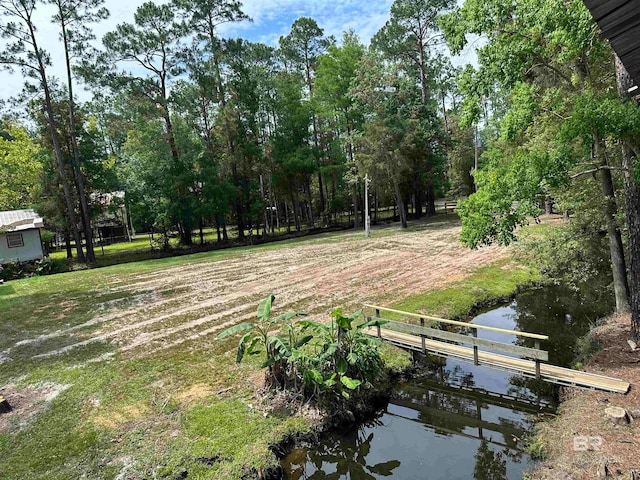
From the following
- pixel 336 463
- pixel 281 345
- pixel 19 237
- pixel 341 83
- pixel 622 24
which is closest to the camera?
pixel 622 24

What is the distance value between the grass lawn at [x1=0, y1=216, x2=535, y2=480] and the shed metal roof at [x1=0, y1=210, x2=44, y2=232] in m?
5.26

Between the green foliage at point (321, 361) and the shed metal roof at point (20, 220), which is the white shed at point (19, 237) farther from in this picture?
the green foliage at point (321, 361)

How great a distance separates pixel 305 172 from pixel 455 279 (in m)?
23.9

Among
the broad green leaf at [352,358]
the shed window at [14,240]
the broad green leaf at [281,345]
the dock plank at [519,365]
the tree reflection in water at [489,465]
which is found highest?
the shed window at [14,240]

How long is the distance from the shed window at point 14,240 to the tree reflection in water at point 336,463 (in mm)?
26899

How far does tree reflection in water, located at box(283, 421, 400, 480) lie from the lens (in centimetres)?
616

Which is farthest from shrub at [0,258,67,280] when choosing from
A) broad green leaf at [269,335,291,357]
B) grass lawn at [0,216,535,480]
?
broad green leaf at [269,335,291,357]

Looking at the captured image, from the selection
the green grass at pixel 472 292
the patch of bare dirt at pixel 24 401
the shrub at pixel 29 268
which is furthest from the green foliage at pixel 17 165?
the green grass at pixel 472 292

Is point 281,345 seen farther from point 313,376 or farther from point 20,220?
point 20,220

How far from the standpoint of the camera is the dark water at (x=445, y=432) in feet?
20.4

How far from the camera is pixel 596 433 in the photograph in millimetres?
5785

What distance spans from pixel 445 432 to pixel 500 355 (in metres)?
2.35

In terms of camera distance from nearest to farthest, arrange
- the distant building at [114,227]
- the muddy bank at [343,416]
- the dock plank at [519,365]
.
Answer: the muddy bank at [343,416], the dock plank at [519,365], the distant building at [114,227]

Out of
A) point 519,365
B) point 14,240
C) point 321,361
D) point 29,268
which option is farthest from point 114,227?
point 519,365
